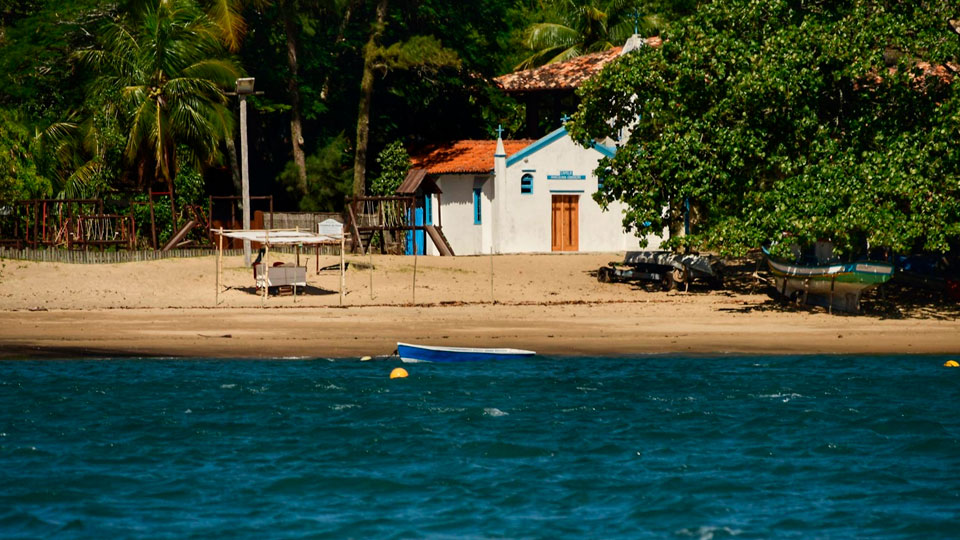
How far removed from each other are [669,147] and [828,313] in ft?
19.5

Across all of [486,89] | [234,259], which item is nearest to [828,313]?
[234,259]

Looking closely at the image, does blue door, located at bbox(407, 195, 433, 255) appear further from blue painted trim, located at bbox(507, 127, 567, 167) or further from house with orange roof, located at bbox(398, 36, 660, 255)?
blue painted trim, located at bbox(507, 127, 567, 167)

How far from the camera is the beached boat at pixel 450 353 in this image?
25.7m

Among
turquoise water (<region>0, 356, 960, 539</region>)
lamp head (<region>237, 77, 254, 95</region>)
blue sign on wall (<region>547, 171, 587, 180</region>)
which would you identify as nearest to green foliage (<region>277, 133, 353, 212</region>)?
blue sign on wall (<region>547, 171, 587, 180</region>)

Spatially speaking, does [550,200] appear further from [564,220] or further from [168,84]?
[168,84]

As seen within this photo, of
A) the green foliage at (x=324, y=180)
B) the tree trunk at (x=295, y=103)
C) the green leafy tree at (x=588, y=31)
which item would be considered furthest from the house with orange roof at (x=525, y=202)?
the green leafy tree at (x=588, y=31)

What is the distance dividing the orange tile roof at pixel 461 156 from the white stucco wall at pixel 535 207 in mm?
420

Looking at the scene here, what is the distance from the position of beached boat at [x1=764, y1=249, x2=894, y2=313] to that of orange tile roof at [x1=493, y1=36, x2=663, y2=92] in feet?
59.3

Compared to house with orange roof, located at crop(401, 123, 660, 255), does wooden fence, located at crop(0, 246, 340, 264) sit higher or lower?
lower

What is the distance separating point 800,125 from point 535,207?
16.2 m

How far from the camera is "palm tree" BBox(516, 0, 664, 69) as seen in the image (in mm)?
59125

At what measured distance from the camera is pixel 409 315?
3142cm

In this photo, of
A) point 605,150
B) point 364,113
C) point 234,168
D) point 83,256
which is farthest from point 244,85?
point 605,150

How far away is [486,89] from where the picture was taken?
51.8 m
